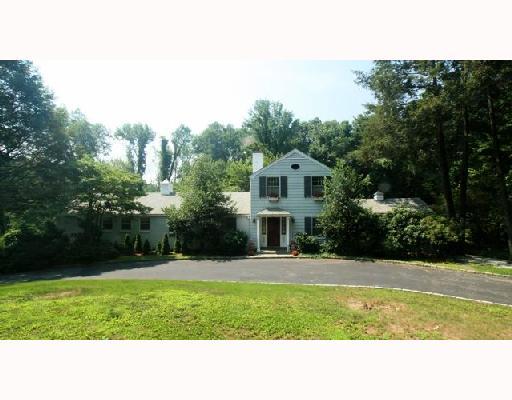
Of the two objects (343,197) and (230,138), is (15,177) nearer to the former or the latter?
(343,197)

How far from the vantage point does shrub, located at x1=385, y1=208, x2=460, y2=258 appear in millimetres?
16938

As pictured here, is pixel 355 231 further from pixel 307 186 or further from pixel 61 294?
pixel 61 294

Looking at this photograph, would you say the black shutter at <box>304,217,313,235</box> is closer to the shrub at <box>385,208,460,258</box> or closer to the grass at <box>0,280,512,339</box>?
the shrub at <box>385,208,460,258</box>

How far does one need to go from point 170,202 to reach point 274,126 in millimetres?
23215

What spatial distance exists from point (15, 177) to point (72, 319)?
16.4m

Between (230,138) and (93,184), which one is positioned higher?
(230,138)

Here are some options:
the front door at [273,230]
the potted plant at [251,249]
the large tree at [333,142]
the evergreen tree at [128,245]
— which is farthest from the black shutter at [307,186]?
the large tree at [333,142]

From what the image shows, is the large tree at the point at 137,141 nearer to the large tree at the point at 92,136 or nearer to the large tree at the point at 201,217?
the large tree at the point at 92,136

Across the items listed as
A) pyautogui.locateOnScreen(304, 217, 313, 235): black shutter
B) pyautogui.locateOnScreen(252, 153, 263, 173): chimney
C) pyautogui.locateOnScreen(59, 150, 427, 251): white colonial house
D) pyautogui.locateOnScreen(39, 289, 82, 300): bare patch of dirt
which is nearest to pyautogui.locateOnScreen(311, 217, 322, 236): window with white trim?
pyautogui.locateOnScreen(59, 150, 427, 251): white colonial house

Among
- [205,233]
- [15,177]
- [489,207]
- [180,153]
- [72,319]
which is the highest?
[180,153]

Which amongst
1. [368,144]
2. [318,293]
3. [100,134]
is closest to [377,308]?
[318,293]

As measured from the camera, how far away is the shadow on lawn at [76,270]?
46.2 ft

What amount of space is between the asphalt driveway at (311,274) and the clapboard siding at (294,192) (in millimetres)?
4391

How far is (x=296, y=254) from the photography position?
752 inches
